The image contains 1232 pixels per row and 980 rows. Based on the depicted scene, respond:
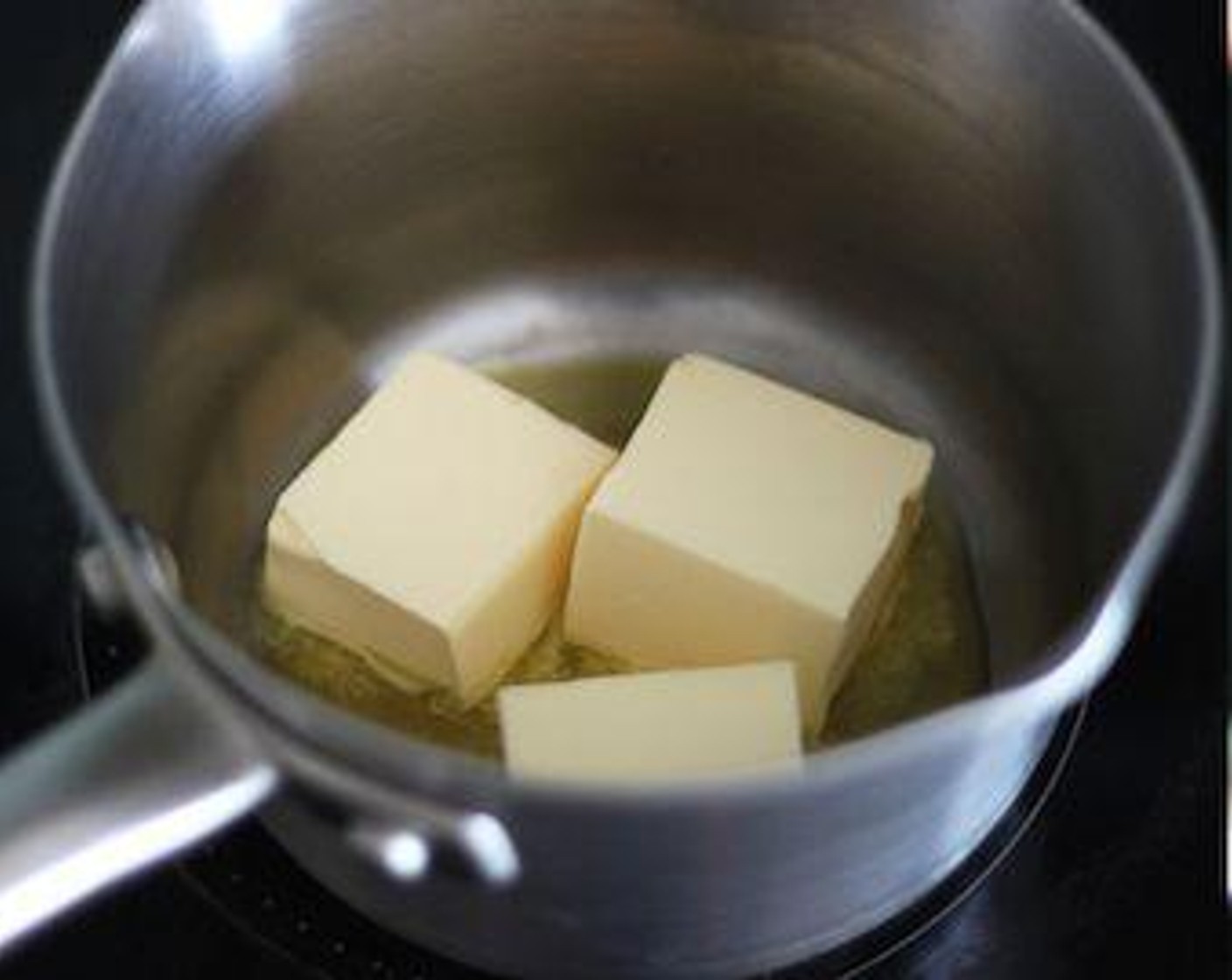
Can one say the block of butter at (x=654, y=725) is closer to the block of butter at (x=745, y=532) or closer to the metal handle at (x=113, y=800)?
the block of butter at (x=745, y=532)

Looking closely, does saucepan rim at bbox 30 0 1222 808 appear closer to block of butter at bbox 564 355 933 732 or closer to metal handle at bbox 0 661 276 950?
metal handle at bbox 0 661 276 950

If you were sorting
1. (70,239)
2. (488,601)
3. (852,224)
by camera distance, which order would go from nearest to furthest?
(70,239)
(488,601)
(852,224)

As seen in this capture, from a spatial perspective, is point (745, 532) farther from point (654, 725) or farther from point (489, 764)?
point (489, 764)

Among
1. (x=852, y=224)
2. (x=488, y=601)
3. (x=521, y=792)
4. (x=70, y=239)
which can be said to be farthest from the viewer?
(x=852, y=224)

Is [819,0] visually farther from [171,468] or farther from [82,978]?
[82,978]

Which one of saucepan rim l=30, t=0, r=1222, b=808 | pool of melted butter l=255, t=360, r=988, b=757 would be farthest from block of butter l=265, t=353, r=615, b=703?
saucepan rim l=30, t=0, r=1222, b=808

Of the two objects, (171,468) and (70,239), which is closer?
(70,239)

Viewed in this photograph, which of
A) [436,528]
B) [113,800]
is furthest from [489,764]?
[436,528]

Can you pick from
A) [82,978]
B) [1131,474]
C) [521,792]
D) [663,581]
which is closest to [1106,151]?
[1131,474]
